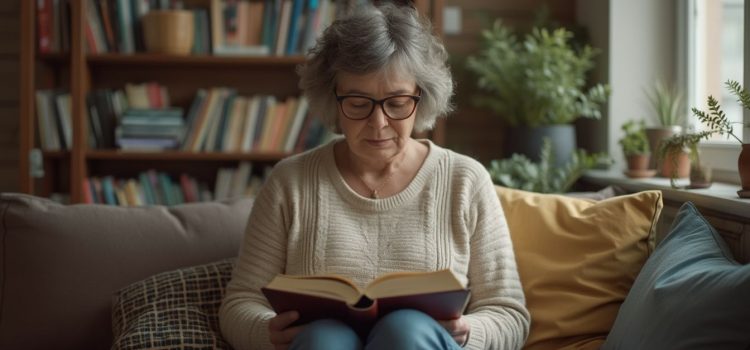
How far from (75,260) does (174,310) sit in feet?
1.09

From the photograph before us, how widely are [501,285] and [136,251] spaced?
0.88m

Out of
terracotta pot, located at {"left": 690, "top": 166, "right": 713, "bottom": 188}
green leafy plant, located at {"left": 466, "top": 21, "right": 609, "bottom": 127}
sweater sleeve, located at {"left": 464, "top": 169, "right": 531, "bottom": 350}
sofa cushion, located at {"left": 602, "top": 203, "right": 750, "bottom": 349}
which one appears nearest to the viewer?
sofa cushion, located at {"left": 602, "top": 203, "right": 750, "bottom": 349}

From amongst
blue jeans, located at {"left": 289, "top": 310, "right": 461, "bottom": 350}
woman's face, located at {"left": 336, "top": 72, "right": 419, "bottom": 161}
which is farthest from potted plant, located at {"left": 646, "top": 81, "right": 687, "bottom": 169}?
blue jeans, located at {"left": 289, "top": 310, "right": 461, "bottom": 350}

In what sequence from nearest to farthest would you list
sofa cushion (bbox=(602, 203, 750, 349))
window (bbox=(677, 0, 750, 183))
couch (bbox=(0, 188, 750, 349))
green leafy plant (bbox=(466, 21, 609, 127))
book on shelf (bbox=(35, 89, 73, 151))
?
sofa cushion (bbox=(602, 203, 750, 349)) → couch (bbox=(0, 188, 750, 349)) → window (bbox=(677, 0, 750, 183)) → green leafy plant (bbox=(466, 21, 609, 127)) → book on shelf (bbox=(35, 89, 73, 151))

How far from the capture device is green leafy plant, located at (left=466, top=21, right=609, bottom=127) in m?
3.04

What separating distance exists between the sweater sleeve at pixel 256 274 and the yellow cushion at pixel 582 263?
1.81 feet

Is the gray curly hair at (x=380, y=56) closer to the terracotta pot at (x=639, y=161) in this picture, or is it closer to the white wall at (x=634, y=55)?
the terracotta pot at (x=639, y=161)

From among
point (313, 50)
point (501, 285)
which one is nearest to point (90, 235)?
point (313, 50)

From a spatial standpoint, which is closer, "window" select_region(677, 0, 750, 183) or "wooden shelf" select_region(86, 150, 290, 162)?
"window" select_region(677, 0, 750, 183)

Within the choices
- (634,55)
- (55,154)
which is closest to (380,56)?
(634,55)

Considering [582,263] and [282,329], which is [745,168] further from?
[282,329]

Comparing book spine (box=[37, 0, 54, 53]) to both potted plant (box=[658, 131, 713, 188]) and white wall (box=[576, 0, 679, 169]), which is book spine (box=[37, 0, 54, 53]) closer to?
white wall (box=[576, 0, 679, 169])

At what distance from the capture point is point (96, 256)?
80.1 inches

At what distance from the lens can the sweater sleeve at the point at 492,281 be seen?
1.67 m
